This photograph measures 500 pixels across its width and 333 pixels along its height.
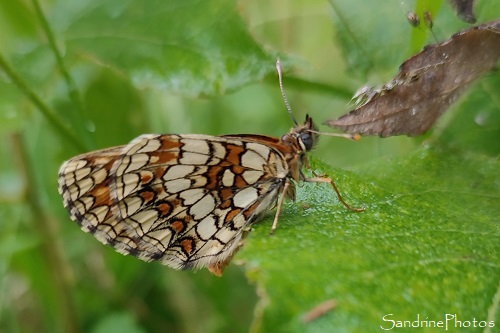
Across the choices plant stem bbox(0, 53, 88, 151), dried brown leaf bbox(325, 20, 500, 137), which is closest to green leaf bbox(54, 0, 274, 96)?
plant stem bbox(0, 53, 88, 151)

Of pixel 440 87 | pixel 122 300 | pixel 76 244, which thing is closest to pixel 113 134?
pixel 76 244

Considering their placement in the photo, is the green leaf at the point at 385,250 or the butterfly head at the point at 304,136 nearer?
the green leaf at the point at 385,250

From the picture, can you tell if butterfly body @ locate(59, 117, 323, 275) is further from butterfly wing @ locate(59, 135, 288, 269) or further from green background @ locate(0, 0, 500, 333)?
green background @ locate(0, 0, 500, 333)

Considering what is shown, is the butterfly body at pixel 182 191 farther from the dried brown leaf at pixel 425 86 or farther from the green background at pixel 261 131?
the dried brown leaf at pixel 425 86

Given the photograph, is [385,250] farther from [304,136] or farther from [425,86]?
[304,136]

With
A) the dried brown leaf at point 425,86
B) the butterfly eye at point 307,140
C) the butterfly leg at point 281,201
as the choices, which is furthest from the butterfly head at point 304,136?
the dried brown leaf at point 425,86

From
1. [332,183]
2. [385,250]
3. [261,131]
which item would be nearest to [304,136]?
[332,183]
